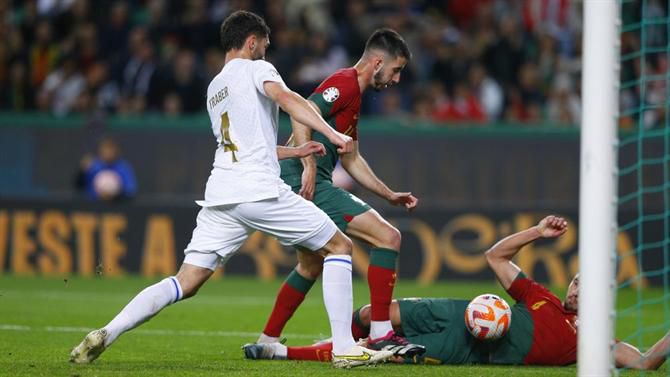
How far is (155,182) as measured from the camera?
17.0m

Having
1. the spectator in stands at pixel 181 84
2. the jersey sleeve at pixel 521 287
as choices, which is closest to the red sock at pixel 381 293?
the jersey sleeve at pixel 521 287

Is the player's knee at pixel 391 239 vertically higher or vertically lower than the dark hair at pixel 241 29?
lower

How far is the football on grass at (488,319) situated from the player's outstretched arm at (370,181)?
1.01m

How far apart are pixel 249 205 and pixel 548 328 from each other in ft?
6.76

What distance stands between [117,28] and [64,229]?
3.58m

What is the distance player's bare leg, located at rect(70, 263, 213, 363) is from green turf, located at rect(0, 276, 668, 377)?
0.39ft

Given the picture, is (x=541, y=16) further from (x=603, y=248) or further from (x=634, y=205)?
(x=603, y=248)

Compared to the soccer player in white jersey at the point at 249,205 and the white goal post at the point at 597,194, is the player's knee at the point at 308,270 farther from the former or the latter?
the white goal post at the point at 597,194

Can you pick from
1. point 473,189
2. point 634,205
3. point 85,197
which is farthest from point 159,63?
point 634,205

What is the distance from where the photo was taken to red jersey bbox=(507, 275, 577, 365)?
7.73 m

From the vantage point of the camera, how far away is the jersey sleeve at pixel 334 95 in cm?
812

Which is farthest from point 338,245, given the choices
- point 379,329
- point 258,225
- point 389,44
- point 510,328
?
point 389,44

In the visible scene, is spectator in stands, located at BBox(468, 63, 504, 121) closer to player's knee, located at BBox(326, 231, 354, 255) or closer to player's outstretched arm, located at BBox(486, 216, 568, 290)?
player's outstretched arm, located at BBox(486, 216, 568, 290)

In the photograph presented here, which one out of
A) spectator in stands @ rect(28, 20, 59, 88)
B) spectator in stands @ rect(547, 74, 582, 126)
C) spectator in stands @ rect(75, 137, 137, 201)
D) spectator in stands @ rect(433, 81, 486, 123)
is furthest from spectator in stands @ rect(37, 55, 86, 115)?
spectator in stands @ rect(547, 74, 582, 126)
